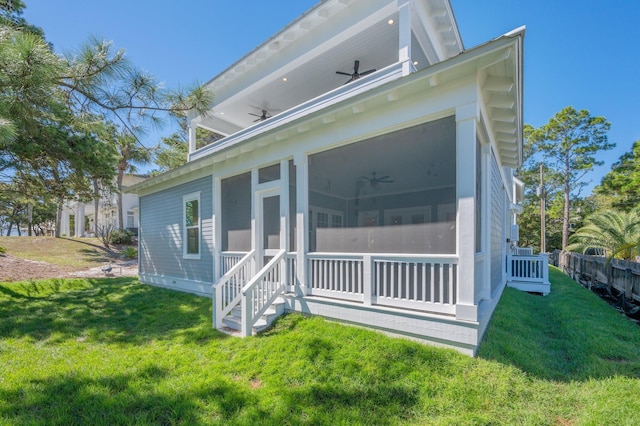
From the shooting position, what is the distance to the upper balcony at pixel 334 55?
19.6 ft

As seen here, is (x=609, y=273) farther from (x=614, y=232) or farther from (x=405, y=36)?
(x=405, y=36)

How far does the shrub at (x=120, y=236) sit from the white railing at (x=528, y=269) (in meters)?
21.3

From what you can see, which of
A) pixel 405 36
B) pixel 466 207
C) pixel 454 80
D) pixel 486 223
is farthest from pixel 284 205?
pixel 405 36

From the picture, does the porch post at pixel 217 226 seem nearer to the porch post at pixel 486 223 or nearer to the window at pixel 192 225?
the window at pixel 192 225

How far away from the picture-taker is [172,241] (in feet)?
29.6

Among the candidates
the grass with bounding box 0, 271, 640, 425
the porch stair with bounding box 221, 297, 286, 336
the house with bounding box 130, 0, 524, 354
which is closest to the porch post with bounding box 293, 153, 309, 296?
the house with bounding box 130, 0, 524, 354

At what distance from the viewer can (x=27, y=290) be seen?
A: 832 centimetres

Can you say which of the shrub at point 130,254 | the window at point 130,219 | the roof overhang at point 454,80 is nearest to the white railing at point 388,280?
the roof overhang at point 454,80

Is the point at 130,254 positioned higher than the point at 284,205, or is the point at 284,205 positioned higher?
the point at 284,205

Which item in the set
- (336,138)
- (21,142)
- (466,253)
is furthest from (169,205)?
(466,253)

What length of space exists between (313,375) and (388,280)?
1.96 metres

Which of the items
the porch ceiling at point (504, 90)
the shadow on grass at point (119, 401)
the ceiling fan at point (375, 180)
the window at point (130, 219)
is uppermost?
the porch ceiling at point (504, 90)

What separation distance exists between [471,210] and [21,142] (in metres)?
8.25

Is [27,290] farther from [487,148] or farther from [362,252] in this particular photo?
[487,148]
